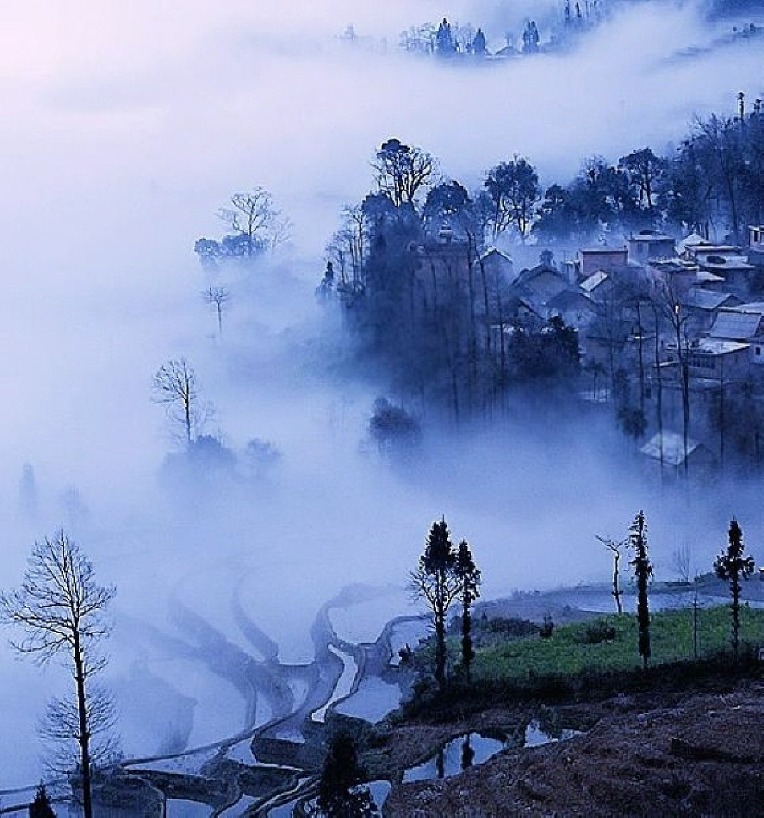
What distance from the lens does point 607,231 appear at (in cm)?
2441

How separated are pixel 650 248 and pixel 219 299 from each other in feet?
26.5

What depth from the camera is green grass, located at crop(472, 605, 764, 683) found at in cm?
934

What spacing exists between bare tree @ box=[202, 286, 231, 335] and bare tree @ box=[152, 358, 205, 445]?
2.22m

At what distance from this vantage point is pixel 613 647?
9938 mm

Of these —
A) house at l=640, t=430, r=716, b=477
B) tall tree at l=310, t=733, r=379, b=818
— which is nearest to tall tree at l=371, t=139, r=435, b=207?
house at l=640, t=430, r=716, b=477

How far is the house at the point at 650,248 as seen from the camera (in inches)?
830

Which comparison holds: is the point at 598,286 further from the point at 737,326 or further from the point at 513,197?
the point at 513,197

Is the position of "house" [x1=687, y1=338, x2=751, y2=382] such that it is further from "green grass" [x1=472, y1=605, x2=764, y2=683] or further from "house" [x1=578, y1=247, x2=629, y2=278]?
"green grass" [x1=472, y1=605, x2=764, y2=683]

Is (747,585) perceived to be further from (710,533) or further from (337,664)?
(337,664)

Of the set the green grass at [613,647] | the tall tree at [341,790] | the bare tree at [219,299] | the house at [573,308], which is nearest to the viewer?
the tall tree at [341,790]

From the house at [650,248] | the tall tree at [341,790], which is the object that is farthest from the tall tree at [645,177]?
the tall tree at [341,790]

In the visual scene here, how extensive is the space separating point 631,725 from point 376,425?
984cm

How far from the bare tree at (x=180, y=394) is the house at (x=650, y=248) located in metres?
7.85

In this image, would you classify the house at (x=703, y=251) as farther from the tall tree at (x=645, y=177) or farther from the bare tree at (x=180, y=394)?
the bare tree at (x=180, y=394)
